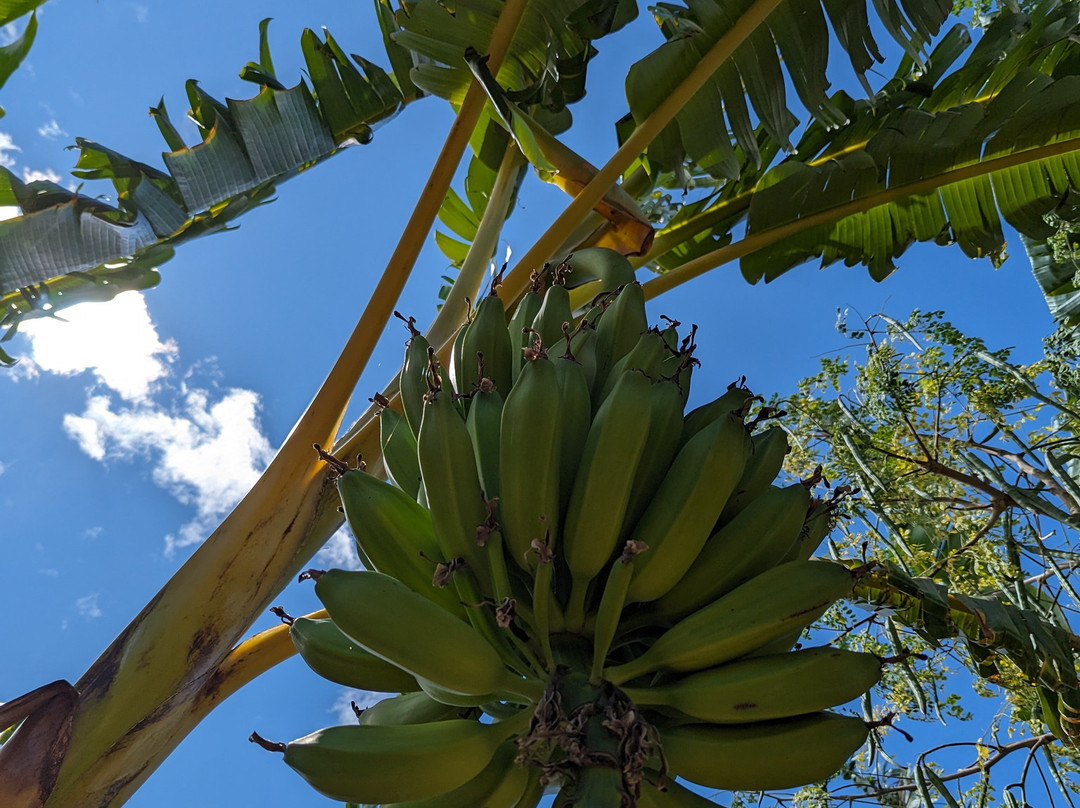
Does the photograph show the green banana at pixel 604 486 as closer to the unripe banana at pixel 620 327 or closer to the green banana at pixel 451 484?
the green banana at pixel 451 484

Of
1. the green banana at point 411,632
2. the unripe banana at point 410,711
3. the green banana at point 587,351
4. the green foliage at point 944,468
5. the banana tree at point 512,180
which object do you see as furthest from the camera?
the green foliage at point 944,468

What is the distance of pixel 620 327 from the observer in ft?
3.82

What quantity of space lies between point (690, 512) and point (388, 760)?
43 cm

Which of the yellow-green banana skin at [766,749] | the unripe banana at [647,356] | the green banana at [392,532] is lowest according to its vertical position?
the yellow-green banana skin at [766,749]

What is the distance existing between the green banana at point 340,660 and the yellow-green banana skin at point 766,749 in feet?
1.23

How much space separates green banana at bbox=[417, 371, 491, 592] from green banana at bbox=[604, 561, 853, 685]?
223mm

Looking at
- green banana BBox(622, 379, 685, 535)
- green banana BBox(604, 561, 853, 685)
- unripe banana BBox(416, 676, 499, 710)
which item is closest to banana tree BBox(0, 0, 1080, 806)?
unripe banana BBox(416, 676, 499, 710)

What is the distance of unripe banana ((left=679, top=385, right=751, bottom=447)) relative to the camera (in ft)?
3.34

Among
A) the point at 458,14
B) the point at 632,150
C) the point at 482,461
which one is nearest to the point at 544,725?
the point at 482,461

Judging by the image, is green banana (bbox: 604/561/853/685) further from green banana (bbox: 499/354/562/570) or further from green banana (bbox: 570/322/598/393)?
green banana (bbox: 570/322/598/393)

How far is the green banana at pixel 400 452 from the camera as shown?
3.63 ft

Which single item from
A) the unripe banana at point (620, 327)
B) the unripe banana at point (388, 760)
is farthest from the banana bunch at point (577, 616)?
the unripe banana at point (620, 327)

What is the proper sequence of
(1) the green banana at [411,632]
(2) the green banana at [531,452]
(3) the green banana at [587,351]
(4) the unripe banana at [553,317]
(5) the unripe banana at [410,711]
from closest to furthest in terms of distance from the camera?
(1) the green banana at [411,632] → (2) the green banana at [531,452] → (5) the unripe banana at [410,711] → (3) the green banana at [587,351] → (4) the unripe banana at [553,317]

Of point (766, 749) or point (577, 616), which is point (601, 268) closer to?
point (577, 616)
